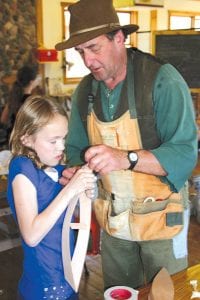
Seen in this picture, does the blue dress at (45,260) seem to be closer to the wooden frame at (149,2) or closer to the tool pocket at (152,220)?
the tool pocket at (152,220)

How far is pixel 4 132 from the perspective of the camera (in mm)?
4480

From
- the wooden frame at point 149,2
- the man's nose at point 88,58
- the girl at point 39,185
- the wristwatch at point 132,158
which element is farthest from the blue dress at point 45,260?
the wooden frame at point 149,2

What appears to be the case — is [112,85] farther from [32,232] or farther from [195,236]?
[195,236]

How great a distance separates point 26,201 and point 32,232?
0.10m

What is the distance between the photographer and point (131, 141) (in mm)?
1553

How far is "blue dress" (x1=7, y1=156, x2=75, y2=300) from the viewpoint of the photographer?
1.37 meters

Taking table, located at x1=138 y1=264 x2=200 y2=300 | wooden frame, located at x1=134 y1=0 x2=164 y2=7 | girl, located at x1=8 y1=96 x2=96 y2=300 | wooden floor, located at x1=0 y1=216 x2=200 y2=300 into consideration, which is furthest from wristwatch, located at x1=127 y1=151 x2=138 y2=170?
wooden frame, located at x1=134 y1=0 x2=164 y2=7

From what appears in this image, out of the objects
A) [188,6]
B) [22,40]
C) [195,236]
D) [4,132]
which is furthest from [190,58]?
[188,6]

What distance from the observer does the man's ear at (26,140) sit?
138 cm

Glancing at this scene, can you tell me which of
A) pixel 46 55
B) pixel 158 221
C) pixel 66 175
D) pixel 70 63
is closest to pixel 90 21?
pixel 66 175

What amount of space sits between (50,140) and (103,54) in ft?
1.24

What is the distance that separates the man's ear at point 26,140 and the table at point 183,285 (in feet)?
1.91

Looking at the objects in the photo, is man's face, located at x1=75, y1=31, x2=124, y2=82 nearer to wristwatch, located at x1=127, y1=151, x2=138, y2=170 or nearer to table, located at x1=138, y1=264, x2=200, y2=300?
wristwatch, located at x1=127, y1=151, x2=138, y2=170

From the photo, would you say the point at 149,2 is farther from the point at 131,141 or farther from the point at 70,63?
the point at 131,141
